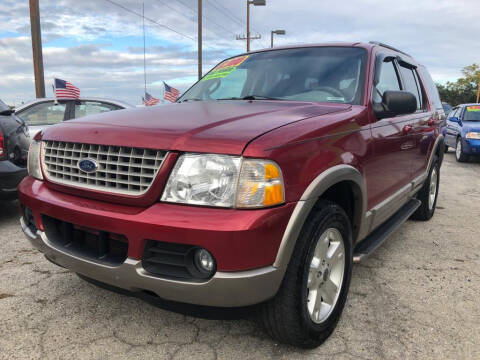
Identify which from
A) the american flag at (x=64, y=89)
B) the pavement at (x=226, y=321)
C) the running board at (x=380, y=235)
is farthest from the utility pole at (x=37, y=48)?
the running board at (x=380, y=235)

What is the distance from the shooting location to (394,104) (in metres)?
2.66

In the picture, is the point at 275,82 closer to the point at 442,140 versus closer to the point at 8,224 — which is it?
the point at 442,140

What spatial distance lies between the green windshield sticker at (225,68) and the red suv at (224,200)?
0.86 meters

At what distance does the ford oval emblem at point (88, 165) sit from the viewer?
79.7 inches

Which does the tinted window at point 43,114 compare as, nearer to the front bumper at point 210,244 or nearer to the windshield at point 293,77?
the windshield at point 293,77

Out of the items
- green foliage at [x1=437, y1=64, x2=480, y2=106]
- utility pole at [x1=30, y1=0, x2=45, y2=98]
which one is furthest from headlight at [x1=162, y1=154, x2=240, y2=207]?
green foliage at [x1=437, y1=64, x2=480, y2=106]

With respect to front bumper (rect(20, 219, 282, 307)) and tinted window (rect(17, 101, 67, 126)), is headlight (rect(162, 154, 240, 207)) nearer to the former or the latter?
front bumper (rect(20, 219, 282, 307))

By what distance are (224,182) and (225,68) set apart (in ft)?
6.99

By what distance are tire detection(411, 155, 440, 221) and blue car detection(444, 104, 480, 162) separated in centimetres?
623

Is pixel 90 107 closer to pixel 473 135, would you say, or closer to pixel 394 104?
pixel 394 104

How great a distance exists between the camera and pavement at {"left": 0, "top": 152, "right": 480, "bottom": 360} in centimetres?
217

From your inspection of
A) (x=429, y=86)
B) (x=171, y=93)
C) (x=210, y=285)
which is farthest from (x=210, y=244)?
(x=171, y=93)

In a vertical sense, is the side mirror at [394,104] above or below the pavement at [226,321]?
above

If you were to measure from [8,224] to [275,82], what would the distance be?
3310 mm
